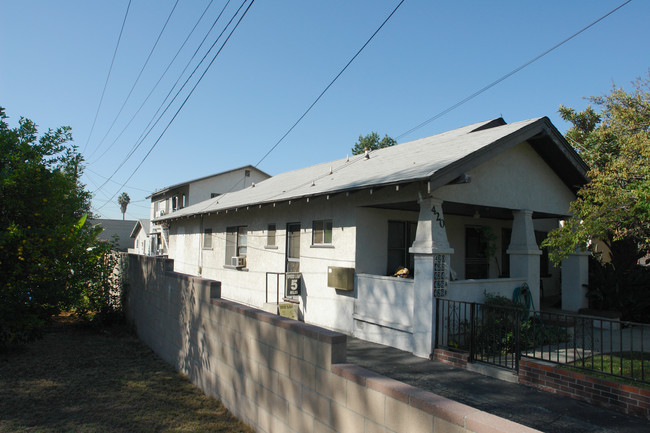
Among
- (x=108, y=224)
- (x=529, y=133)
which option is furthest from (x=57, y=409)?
(x=108, y=224)

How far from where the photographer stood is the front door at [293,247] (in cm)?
1170

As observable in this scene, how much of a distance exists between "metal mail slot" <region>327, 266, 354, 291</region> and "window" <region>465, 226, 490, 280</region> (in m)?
4.44

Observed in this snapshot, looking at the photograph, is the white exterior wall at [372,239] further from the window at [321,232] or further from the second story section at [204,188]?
the second story section at [204,188]

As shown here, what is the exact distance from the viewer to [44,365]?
7.50 meters

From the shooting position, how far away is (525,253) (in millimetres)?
9656

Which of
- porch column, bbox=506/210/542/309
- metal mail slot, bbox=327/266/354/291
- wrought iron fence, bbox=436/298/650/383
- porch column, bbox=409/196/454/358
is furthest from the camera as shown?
porch column, bbox=506/210/542/309

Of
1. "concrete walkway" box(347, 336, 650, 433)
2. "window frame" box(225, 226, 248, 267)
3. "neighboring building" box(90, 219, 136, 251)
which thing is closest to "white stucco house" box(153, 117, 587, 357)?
"window frame" box(225, 226, 248, 267)

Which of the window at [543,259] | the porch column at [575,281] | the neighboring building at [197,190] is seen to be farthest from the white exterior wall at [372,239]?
the neighboring building at [197,190]

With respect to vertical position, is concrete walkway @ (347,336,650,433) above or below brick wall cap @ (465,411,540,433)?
below

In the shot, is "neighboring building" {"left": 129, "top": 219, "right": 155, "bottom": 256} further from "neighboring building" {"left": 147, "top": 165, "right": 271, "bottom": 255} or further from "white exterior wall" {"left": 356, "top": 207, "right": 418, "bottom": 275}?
"white exterior wall" {"left": 356, "top": 207, "right": 418, "bottom": 275}

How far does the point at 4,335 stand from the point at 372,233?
696cm

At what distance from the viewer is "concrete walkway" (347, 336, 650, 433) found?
5152 mm

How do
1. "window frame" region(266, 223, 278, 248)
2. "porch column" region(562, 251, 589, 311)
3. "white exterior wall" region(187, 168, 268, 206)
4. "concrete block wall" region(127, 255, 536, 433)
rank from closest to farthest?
"concrete block wall" region(127, 255, 536, 433) < "porch column" region(562, 251, 589, 311) < "window frame" region(266, 223, 278, 248) < "white exterior wall" region(187, 168, 268, 206)

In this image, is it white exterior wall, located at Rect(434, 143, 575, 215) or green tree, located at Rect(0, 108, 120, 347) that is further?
white exterior wall, located at Rect(434, 143, 575, 215)
